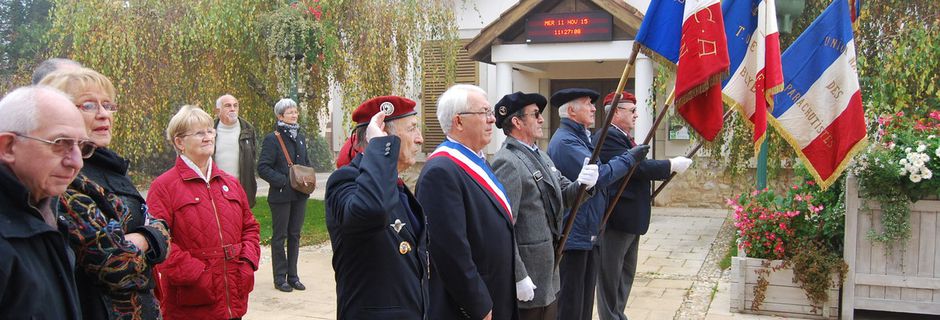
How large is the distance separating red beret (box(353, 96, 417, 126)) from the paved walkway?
11.0 ft

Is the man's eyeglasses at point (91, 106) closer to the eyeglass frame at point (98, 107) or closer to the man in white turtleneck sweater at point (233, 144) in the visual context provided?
the eyeglass frame at point (98, 107)

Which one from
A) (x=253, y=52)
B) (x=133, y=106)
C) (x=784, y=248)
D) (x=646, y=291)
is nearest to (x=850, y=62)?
(x=784, y=248)

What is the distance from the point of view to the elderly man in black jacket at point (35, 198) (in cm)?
168

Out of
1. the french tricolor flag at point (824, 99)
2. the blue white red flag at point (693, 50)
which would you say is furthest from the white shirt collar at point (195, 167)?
the french tricolor flag at point (824, 99)

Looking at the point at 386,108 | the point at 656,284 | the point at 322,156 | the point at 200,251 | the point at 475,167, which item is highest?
the point at 386,108

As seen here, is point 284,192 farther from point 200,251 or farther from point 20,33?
Answer: point 20,33

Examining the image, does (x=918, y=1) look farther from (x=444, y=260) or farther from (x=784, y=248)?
(x=444, y=260)

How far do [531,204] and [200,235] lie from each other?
162 cm

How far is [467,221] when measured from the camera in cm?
321

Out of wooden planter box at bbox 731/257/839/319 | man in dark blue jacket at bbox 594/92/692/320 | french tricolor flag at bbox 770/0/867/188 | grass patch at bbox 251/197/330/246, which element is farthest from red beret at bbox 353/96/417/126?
grass patch at bbox 251/197/330/246

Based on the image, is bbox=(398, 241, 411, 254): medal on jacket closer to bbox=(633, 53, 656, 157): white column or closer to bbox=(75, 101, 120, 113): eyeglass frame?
bbox=(75, 101, 120, 113): eyeglass frame

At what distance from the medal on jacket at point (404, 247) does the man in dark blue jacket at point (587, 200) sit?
194cm

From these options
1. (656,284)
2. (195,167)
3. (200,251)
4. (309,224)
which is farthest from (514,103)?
(309,224)

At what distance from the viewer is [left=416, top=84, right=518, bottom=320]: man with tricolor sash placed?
3043 millimetres
